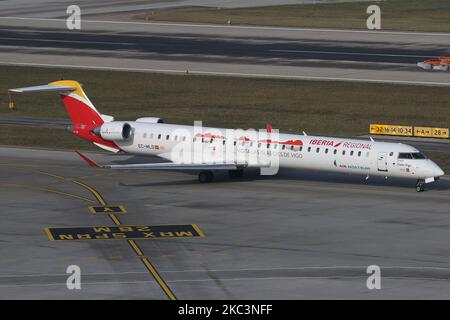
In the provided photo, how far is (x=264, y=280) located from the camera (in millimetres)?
46406

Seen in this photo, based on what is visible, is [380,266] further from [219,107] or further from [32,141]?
[219,107]

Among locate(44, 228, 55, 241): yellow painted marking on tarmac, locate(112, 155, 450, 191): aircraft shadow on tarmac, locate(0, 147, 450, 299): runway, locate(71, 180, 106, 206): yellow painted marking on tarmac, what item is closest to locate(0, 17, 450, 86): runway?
locate(112, 155, 450, 191): aircraft shadow on tarmac

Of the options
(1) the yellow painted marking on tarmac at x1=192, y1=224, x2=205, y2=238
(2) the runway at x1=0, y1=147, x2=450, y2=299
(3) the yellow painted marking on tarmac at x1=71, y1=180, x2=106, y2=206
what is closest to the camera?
(2) the runway at x1=0, y1=147, x2=450, y2=299

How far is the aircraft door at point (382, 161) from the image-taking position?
2493 inches

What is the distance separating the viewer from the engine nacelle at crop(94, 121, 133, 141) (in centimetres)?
6888

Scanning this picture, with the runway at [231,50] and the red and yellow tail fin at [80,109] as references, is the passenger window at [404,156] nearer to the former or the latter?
the red and yellow tail fin at [80,109]

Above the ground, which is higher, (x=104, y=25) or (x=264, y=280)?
(x=104, y=25)

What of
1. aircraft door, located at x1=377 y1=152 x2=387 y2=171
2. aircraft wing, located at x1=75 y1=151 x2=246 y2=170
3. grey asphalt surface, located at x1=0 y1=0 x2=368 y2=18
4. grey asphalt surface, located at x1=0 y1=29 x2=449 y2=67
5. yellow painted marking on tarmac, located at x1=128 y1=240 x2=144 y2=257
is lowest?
yellow painted marking on tarmac, located at x1=128 y1=240 x2=144 y2=257

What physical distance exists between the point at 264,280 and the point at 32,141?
37.6 metres

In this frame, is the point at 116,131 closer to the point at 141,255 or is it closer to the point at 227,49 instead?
the point at 141,255

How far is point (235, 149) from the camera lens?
66.4 meters

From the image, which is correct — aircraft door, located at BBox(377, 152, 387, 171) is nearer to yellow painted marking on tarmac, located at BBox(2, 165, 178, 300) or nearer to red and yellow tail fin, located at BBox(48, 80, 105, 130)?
yellow painted marking on tarmac, located at BBox(2, 165, 178, 300)

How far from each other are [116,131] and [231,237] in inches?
674
